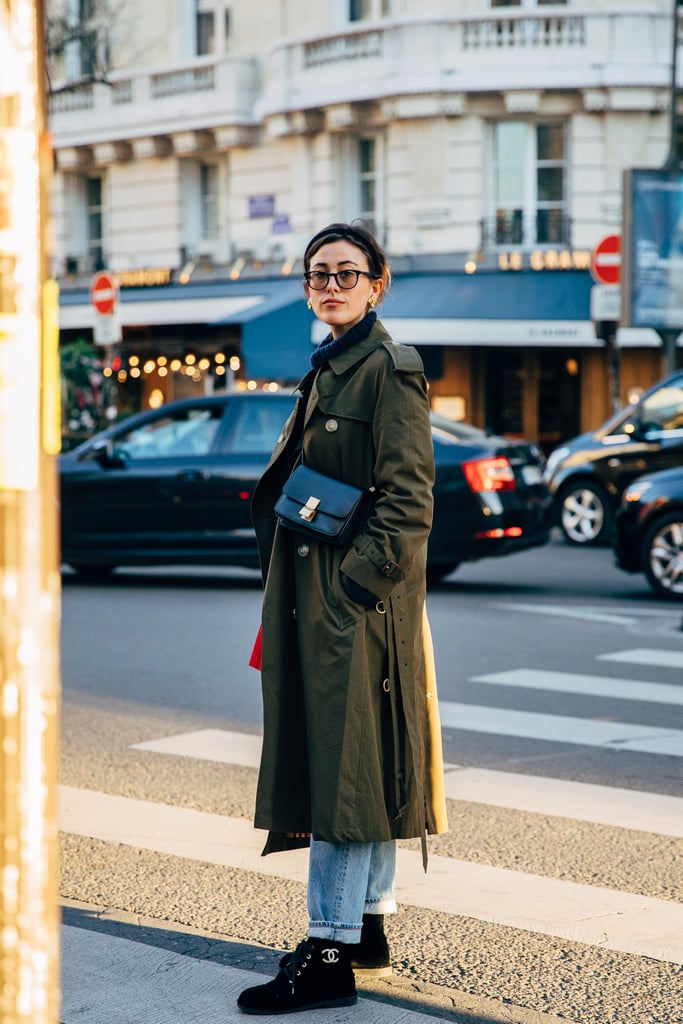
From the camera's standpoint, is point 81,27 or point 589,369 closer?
point 589,369

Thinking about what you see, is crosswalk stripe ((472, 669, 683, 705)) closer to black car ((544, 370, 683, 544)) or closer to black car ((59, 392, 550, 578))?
black car ((59, 392, 550, 578))

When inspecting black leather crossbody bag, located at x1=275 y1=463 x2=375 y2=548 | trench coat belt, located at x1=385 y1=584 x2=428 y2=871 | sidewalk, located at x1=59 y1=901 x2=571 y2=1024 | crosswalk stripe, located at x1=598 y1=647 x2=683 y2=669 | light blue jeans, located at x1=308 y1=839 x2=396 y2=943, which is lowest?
crosswalk stripe, located at x1=598 y1=647 x2=683 y2=669

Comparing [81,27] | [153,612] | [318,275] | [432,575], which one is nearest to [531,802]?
[318,275]

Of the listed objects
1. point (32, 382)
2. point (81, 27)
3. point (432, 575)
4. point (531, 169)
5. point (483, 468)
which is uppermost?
point (81, 27)

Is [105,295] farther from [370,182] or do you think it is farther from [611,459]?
[370,182]

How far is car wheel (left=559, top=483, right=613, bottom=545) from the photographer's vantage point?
53.8 feet

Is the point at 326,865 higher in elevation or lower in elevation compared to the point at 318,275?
lower

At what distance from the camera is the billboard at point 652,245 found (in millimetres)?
19172

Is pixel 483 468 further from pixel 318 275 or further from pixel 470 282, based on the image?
pixel 470 282

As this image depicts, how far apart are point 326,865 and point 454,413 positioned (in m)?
21.8

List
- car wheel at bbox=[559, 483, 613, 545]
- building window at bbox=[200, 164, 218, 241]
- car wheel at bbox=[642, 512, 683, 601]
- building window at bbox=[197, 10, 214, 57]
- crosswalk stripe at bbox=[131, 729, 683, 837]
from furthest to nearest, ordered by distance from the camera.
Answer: building window at bbox=[200, 164, 218, 241]
building window at bbox=[197, 10, 214, 57]
car wheel at bbox=[559, 483, 613, 545]
car wheel at bbox=[642, 512, 683, 601]
crosswalk stripe at bbox=[131, 729, 683, 837]

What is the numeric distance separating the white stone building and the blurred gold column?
21.7 metres

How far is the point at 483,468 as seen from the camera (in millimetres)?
11961

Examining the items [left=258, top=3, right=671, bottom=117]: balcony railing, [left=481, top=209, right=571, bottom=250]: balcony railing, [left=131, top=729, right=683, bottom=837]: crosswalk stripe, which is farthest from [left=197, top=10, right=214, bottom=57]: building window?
[left=131, top=729, right=683, bottom=837]: crosswalk stripe
